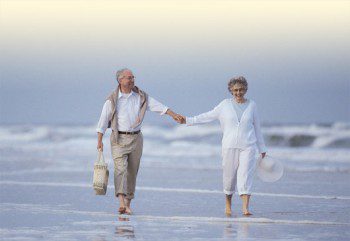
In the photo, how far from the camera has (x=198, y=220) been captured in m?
9.37

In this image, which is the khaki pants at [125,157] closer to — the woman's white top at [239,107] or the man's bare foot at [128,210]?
the man's bare foot at [128,210]

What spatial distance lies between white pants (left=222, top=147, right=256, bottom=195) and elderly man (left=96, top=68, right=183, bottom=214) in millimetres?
834

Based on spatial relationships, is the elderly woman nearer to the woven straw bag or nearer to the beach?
the beach

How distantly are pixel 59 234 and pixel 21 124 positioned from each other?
48876 millimetres

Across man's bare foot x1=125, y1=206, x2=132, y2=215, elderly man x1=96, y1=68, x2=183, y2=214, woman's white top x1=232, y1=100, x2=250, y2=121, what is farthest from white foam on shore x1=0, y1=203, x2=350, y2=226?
woman's white top x1=232, y1=100, x2=250, y2=121

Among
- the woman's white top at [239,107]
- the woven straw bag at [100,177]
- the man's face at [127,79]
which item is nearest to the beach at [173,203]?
the woven straw bag at [100,177]

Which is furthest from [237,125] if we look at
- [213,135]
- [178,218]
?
[213,135]

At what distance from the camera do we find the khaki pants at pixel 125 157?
32.6 ft

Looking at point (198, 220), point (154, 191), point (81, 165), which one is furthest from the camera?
point (81, 165)

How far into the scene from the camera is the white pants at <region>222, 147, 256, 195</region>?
9.88 meters

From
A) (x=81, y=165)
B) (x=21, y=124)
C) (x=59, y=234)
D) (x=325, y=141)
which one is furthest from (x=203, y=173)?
(x=21, y=124)

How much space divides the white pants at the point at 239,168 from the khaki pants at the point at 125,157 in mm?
1048

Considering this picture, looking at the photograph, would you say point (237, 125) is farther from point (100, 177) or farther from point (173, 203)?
point (173, 203)

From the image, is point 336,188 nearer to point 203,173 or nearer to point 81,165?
point 203,173
